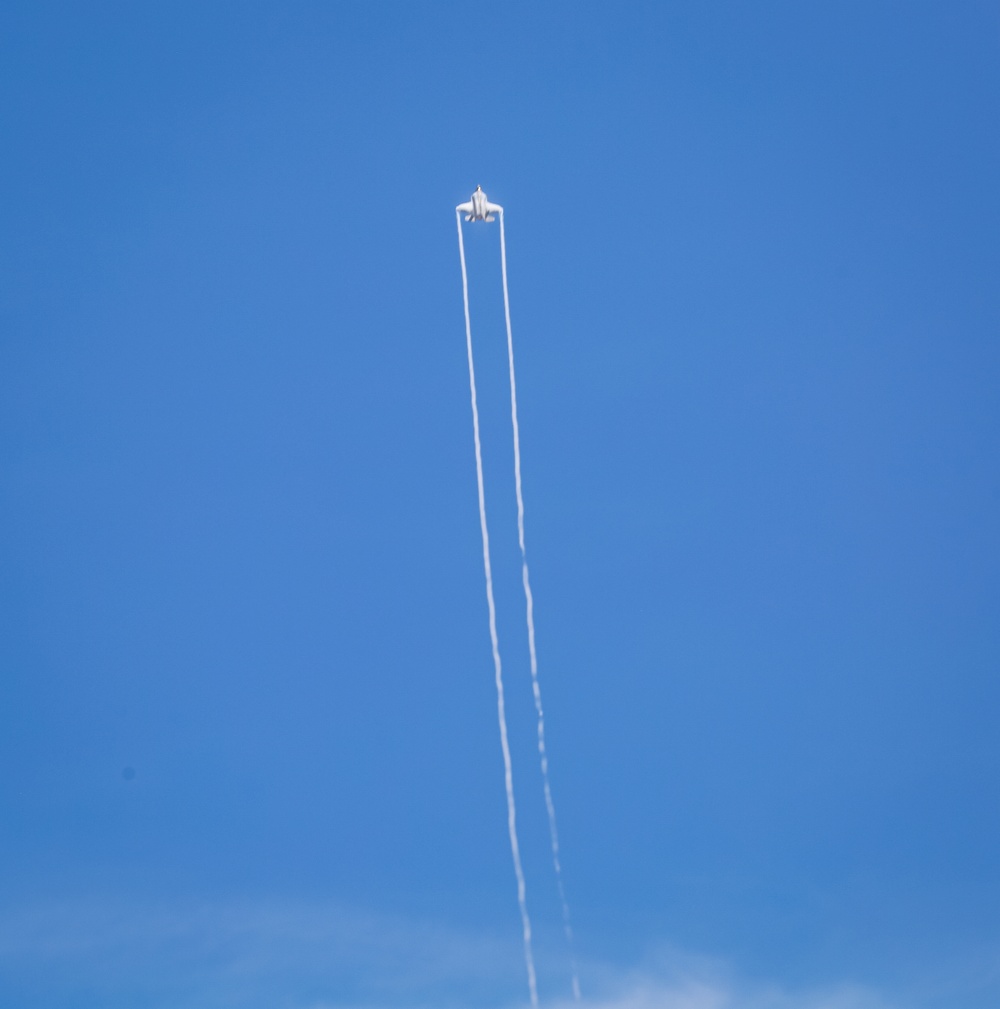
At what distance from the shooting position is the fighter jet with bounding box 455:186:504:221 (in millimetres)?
53562

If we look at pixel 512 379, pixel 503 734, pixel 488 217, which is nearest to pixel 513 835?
pixel 503 734

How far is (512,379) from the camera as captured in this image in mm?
60062

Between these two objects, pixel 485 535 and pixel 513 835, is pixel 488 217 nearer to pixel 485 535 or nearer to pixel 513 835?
pixel 485 535

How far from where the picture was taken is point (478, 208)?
53.7 m

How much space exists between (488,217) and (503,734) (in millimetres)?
15416

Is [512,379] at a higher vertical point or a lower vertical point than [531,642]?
higher

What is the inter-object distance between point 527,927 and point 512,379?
1651 centimetres

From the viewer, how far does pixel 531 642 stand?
58125 millimetres

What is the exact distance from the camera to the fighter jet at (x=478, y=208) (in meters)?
53.6

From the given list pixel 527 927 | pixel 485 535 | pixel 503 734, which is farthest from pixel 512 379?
pixel 527 927

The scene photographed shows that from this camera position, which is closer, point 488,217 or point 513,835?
point 488,217

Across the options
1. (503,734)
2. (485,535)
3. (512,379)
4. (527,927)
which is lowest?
(527,927)

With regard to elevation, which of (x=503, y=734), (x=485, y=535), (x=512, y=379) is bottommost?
(x=503, y=734)

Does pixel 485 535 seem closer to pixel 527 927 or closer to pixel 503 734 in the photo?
pixel 503 734
